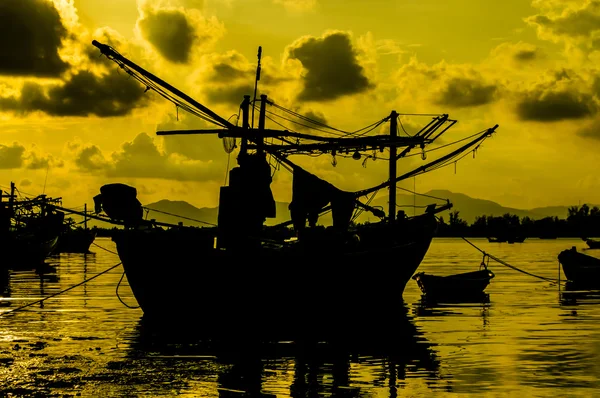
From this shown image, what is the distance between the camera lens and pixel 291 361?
24.6 m

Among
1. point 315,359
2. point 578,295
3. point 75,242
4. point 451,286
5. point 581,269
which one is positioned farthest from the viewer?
point 75,242

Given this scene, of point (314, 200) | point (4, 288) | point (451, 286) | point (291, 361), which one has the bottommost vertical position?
point (291, 361)

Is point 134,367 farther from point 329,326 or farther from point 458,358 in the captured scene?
point 329,326

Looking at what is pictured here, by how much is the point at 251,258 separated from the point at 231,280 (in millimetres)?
1195

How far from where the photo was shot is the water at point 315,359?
66.7 ft

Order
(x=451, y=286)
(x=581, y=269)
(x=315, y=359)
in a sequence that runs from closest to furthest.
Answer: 1. (x=315, y=359)
2. (x=451, y=286)
3. (x=581, y=269)

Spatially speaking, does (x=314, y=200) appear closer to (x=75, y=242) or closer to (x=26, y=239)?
(x=26, y=239)

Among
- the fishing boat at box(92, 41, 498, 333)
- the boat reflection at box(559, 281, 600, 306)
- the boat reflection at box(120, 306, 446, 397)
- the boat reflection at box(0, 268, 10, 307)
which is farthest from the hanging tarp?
the boat reflection at box(0, 268, 10, 307)

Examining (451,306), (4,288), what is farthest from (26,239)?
(451,306)

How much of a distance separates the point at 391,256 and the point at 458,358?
17.7 metres

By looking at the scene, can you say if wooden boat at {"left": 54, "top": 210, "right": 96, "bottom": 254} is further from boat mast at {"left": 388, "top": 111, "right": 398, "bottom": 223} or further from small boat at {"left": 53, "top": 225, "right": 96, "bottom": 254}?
boat mast at {"left": 388, "top": 111, "right": 398, "bottom": 223}

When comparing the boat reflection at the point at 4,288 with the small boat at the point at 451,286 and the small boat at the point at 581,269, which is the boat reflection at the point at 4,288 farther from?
the small boat at the point at 581,269

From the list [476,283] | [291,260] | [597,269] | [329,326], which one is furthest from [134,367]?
[597,269]

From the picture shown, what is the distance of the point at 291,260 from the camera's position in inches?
1467
